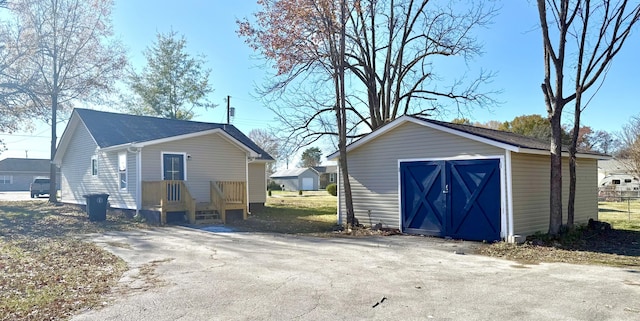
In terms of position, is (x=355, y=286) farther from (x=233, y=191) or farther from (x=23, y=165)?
(x=23, y=165)

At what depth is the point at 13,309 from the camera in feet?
16.3

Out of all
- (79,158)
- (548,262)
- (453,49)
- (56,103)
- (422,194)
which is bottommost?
(548,262)

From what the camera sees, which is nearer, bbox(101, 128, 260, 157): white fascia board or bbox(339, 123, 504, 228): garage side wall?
bbox(339, 123, 504, 228): garage side wall

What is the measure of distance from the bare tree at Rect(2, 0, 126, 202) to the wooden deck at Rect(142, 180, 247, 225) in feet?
32.8

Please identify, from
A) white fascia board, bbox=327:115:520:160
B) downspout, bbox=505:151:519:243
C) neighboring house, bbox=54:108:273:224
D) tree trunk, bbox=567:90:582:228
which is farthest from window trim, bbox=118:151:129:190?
tree trunk, bbox=567:90:582:228

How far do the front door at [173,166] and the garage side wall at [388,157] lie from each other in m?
6.24

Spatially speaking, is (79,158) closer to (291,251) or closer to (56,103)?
(56,103)

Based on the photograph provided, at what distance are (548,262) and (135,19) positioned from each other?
60.0 ft

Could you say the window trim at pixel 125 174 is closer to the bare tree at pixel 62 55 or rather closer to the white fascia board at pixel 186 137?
the white fascia board at pixel 186 137

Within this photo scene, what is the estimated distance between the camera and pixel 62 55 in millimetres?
24000

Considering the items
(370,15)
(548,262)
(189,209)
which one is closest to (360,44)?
(370,15)

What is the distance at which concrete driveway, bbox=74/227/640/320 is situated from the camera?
4.83 metres

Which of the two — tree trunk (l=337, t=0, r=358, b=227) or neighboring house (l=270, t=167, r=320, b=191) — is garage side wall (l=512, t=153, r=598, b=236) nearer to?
tree trunk (l=337, t=0, r=358, b=227)

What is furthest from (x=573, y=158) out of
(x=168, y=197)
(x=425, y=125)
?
(x=168, y=197)
